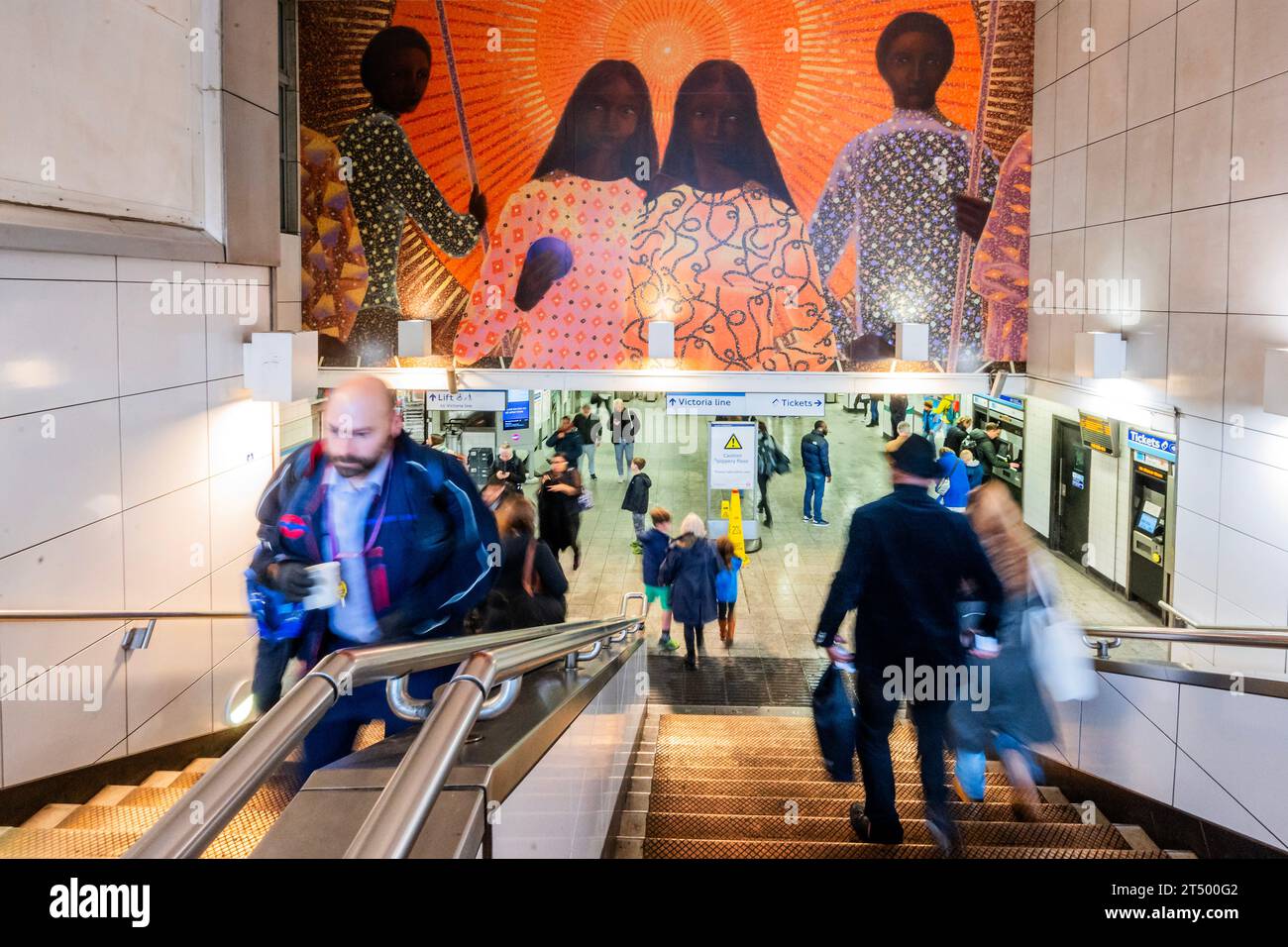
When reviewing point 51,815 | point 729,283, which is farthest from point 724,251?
point 51,815

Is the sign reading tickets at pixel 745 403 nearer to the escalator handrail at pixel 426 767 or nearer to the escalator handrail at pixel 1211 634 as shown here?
the escalator handrail at pixel 1211 634

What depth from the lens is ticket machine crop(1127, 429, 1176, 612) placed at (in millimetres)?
8859

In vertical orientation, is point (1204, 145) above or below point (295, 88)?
below

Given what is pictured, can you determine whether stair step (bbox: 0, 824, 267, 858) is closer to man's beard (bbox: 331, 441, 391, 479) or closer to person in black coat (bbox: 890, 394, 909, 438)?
man's beard (bbox: 331, 441, 391, 479)

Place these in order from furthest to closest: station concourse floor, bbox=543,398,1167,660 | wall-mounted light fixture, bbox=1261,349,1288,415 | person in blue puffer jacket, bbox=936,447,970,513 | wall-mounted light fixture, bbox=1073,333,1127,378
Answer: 1. person in blue puffer jacket, bbox=936,447,970,513
2. station concourse floor, bbox=543,398,1167,660
3. wall-mounted light fixture, bbox=1073,333,1127,378
4. wall-mounted light fixture, bbox=1261,349,1288,415

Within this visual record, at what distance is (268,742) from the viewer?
4.12ft

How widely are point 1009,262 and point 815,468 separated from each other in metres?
3.97

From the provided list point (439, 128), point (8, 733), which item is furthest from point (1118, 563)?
point (8, 733)

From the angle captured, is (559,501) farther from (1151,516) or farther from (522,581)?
(1151,516)

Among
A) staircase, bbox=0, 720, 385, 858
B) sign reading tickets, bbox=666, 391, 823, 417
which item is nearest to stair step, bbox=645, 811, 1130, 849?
staircase, bbox=0, 720, 385, 858

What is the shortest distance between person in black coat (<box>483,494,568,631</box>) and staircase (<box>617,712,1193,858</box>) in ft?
3.50
